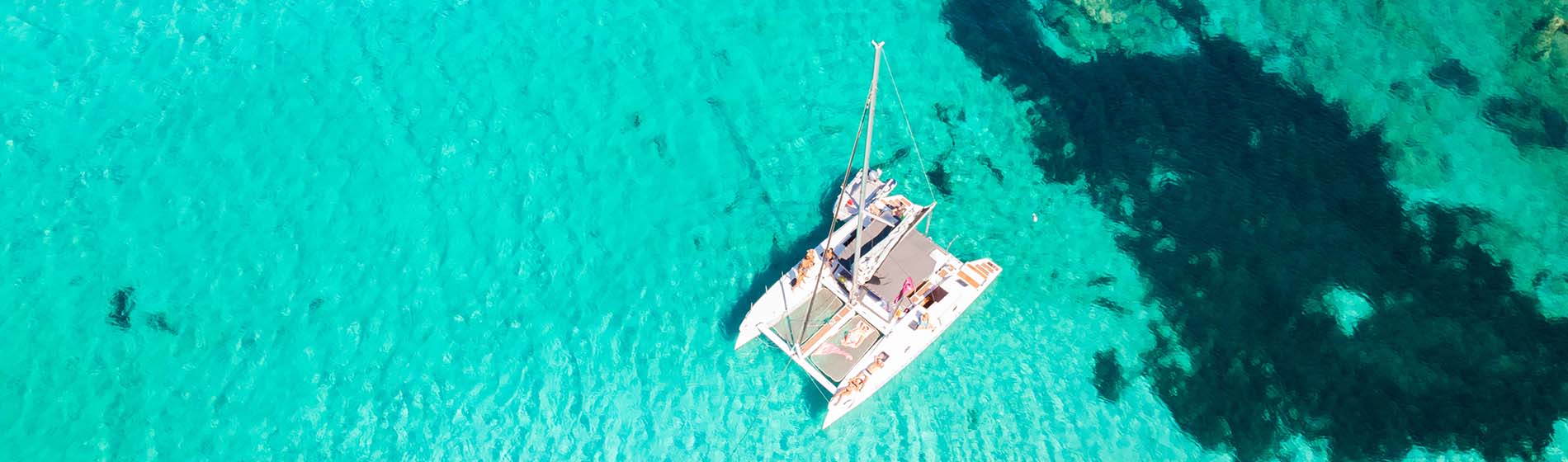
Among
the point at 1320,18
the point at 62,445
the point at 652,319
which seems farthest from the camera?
the point at 1320,18

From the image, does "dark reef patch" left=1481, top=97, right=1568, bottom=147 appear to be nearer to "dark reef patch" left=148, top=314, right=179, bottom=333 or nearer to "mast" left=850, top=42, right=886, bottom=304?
"mast" left=850, top=42, right=886, bottom=304

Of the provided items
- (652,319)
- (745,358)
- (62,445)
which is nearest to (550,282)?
(652,319)

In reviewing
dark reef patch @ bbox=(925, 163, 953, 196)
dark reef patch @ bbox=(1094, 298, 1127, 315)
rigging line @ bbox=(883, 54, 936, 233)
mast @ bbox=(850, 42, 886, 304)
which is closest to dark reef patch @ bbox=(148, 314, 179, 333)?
mast @ bbox=(850, 42, 886, 304)

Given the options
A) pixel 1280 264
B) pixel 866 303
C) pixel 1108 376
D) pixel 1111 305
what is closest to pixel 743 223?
pixel 866 303

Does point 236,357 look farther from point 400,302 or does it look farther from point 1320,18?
point 1320,18

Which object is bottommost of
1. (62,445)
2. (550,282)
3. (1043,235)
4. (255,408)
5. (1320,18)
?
(62,445)

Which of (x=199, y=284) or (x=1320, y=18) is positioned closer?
(x=199, y=284)

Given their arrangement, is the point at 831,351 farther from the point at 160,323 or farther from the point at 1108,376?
the point at 160,323

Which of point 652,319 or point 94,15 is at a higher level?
point 652,319

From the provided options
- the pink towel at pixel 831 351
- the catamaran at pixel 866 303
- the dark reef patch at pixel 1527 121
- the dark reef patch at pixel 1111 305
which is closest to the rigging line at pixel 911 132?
the catamaran at pixel 866 303
